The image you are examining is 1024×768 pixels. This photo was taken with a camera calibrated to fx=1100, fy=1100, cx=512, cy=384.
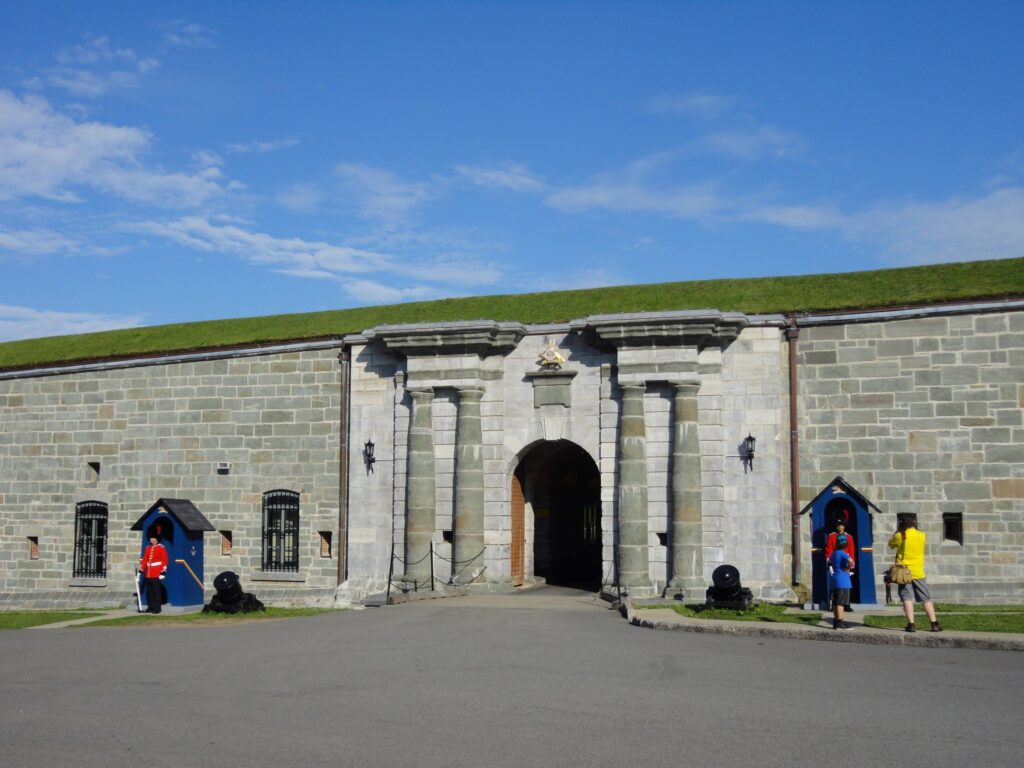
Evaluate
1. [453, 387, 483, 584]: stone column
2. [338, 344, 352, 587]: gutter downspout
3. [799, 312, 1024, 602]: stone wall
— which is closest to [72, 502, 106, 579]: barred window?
[338, 344, 352, 587]: gutter downspout

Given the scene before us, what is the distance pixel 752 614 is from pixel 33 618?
13046 mm

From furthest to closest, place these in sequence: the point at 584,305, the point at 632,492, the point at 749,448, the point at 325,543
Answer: the point at 584,305, the point at 325,543, the point at 632,492, the point at 749,448

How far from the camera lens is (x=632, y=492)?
1992cm

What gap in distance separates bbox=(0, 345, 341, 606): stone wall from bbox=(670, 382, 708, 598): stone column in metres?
7.10

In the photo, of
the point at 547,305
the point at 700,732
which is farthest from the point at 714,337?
the point at 700,732

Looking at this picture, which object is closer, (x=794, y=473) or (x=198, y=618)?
(x=198, y=618)

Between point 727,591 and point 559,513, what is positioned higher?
point 559,513

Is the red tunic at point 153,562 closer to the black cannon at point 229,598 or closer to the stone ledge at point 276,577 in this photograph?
the black cannon at point 229,598

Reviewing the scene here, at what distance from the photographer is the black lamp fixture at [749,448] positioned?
19578mm

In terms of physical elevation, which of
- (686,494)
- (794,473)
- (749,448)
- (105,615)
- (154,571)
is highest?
(749,448)

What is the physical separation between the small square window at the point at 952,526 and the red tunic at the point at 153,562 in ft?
44.2

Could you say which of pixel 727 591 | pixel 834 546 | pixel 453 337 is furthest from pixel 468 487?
pixel 834 546

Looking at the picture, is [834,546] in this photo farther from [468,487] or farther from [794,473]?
[468,487]

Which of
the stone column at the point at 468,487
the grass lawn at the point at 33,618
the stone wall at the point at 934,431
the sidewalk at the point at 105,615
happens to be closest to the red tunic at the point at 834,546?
the stone wall at the point at 934,431
